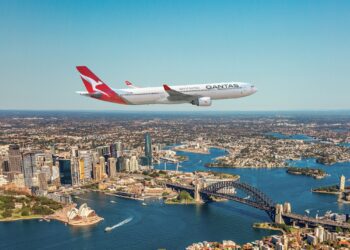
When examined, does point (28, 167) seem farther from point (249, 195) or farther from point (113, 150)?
point (249, 195)

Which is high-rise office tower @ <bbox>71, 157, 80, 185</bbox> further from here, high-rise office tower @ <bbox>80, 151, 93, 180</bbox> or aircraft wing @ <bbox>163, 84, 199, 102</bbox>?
aircraft wing @ <bbox>163, 84, 199, 102</bbox>

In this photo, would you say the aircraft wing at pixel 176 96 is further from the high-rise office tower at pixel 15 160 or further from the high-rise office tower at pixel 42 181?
the high-rise office tower at pixel 15 160

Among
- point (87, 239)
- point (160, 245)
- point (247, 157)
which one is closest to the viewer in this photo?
point (160, 245)

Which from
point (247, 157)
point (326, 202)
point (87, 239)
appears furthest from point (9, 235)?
point (247, 157)

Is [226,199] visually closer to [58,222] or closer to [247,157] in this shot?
[58,222]

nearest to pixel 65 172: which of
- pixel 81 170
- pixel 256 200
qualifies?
pixel 81 170

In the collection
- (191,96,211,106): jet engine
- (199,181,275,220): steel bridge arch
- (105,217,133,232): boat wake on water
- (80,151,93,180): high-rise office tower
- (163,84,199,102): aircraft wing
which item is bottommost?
(105,217,133,232): boat wake on water

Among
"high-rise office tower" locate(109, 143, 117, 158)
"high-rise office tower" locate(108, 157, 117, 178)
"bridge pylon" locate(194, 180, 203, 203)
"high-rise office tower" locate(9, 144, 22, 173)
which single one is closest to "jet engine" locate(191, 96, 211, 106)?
"bridge pylon" locate(194, 180, 203, 203)
